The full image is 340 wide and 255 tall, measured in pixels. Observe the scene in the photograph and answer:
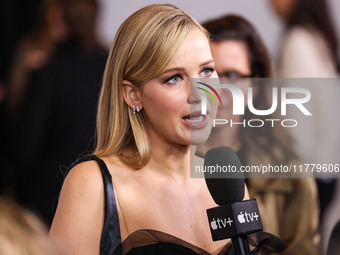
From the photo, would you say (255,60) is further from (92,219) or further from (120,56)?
(92,219)

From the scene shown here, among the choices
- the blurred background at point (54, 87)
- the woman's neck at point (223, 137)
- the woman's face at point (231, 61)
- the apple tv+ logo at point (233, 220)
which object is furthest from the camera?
the blurred background at point (54, 87)

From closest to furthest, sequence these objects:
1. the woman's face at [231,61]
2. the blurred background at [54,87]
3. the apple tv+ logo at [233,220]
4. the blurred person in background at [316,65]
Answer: the apple tv+ logo at [233,220], the woman's face at [231,61], the blurred person in background at [316,65], the blurred background at [54,87]

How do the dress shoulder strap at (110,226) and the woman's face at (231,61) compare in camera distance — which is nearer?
the dress shoulder strap at (110,226)

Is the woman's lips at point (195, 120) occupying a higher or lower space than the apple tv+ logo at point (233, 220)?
higher

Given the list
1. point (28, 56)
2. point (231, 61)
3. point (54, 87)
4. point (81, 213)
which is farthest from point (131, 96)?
point (28, 56)

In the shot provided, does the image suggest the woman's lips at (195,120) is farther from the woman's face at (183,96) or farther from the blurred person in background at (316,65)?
the blurred person in background at (316,65)

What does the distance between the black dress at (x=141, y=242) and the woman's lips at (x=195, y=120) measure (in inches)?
9.8

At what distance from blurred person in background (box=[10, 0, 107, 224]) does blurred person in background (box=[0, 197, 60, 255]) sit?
199 cm

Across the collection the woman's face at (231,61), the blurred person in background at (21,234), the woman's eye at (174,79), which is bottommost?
the woman's face at (231,61)

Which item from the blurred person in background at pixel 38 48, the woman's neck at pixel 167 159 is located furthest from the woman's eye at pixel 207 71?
the blurred person in background at pixel 38 48

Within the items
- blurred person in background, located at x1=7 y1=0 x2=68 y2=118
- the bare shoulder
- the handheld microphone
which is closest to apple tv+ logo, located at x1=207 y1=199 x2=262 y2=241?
the handheld microphone

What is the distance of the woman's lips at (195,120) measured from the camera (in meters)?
1.74

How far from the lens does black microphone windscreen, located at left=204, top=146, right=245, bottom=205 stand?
4.75ft

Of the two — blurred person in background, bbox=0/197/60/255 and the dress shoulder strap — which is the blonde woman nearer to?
the dress shoulder strap
